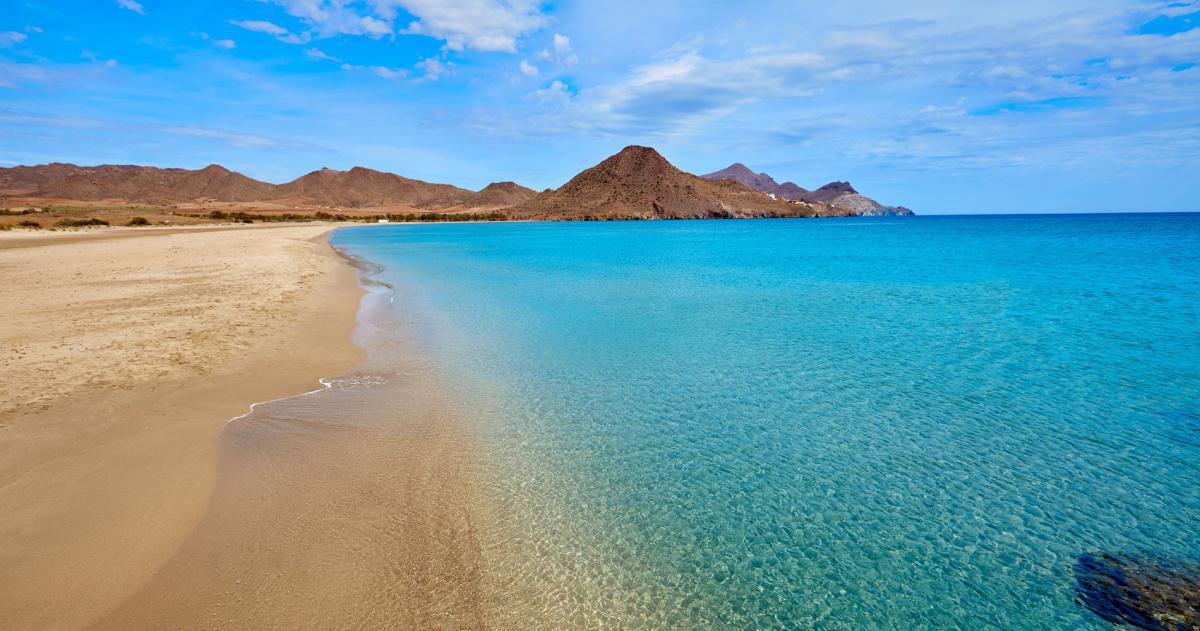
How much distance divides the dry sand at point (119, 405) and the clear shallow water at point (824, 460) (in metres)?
3.31

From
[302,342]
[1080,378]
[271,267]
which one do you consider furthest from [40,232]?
[1080,378]

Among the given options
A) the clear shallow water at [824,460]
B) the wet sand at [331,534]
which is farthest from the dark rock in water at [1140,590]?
the wet sand at [331,534]

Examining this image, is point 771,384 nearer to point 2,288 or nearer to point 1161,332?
point 1161,332

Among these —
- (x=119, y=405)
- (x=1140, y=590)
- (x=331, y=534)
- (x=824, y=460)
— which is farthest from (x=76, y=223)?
(x=1140, y=590)

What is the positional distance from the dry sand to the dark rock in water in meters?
8.55

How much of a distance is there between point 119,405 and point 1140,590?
514 inches

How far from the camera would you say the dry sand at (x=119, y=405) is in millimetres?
4953

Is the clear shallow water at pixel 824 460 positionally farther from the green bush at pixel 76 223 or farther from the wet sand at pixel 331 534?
the green bush at pixel 76 223

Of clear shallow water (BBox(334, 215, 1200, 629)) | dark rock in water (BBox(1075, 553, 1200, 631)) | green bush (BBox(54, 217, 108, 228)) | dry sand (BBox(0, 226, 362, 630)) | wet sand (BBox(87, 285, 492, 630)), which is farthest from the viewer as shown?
green bush (BBox(54, 217, 108, 228))

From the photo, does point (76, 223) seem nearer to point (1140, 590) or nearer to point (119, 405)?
point (119, 405)

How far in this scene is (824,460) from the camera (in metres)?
7.71

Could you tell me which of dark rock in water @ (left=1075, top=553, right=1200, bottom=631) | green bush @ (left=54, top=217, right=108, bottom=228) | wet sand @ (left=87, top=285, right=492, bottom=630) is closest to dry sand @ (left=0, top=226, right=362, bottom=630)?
wet sand @ (left=87, top=285, right=492, bottom=630)

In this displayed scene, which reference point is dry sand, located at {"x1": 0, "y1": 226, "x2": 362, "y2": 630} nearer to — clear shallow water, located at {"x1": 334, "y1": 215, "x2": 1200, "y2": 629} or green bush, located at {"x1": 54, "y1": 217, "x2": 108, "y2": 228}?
clear shallow water, located at {"x1": 334, "y1": 215, "x2": 1200, "y2": 629}

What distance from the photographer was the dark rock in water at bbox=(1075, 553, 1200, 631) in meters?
4.68
